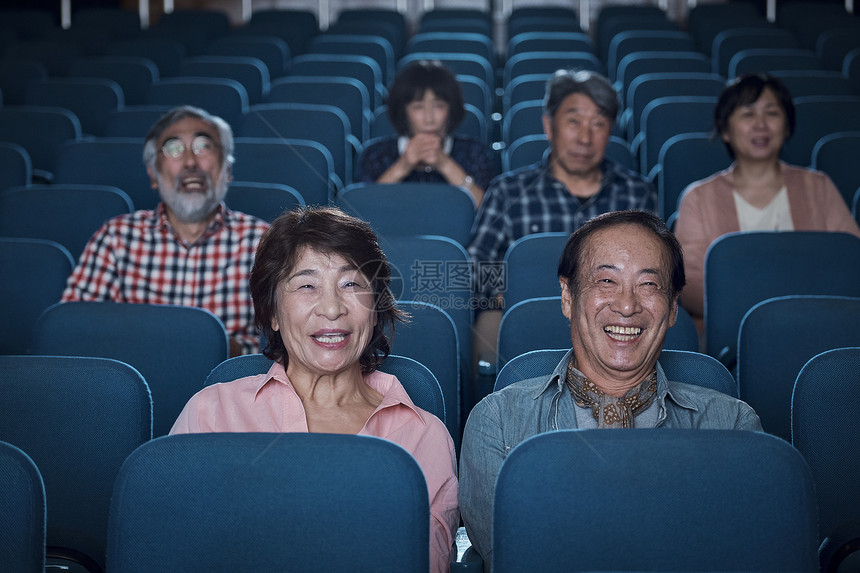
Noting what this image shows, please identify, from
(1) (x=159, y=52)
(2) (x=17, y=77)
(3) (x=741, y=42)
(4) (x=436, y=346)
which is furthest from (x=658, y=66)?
(4) (x=436, y=346)

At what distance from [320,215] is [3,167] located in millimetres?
1915

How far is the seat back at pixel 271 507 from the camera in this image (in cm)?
120

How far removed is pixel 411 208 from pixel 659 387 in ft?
4.45

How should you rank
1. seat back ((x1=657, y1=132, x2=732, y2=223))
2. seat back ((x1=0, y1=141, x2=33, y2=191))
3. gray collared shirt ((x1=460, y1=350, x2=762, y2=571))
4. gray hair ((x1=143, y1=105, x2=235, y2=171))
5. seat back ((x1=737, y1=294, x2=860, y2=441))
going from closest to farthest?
gray collared shirt ((x1=460, y1=350, x2=762, y2=571))
seat back ((x1=737, y1=294, x2=860, y2=441))
gray hair ((x1=143, y1=105, x2=235, y2=171))
seat back ((x1=0, y1=141, x2=33, y2=191))
seat back ((x1=657, y1=132, x2=732, y2=223))

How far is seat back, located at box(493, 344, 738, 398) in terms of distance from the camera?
1609 millimetres

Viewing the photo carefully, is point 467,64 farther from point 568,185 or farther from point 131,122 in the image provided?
point 568,185

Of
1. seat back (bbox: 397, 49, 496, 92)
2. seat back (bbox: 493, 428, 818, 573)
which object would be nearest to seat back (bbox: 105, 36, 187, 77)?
seat back (bbox: 397, 49, 496, 92)

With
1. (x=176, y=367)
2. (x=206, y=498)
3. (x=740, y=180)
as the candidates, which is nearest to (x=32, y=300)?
(x=176, y=367)

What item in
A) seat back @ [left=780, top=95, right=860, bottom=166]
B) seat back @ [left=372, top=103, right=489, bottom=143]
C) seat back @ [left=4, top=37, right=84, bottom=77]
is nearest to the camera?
seat back @ [left=780, top=95, right=860, bottom=166]

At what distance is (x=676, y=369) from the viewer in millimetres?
1626

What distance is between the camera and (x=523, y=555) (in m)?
1.22

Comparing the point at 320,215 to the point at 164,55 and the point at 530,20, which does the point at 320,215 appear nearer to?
the point at 164,55

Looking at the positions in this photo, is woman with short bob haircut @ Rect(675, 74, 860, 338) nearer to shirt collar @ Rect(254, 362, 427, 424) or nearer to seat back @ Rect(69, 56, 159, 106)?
shirt collar @ Rect(254, 362, 427, 424)

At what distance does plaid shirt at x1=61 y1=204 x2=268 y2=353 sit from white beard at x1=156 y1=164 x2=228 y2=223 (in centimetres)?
4
